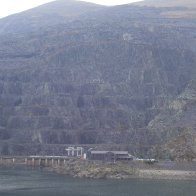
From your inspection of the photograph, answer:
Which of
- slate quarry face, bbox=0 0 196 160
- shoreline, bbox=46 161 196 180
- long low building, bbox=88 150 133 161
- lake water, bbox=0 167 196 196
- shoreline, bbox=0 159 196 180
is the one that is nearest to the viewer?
lake water, bbox=0 167 196 196

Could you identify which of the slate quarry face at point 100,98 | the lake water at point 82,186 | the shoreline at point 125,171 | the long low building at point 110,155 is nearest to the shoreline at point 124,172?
the shoreline at point 125,171

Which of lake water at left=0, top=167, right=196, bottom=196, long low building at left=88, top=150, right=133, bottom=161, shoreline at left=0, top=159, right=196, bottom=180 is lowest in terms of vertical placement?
long low building at left=88, top=150, right=133, bottom=161

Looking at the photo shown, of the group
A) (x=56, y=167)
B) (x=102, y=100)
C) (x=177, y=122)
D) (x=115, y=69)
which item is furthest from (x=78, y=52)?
(x=56, y=167)

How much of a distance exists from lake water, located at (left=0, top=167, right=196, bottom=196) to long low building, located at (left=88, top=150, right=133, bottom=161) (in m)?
19.1

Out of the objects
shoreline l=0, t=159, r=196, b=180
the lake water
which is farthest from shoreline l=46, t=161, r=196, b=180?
the lake water

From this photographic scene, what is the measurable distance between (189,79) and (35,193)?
352 feet

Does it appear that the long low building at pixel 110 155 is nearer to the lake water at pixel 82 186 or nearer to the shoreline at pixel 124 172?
the shoreline at pixel 124 172

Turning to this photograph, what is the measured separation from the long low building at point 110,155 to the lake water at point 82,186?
1909cm

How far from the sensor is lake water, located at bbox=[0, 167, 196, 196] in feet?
291

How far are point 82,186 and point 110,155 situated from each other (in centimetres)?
3751

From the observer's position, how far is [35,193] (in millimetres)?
88750

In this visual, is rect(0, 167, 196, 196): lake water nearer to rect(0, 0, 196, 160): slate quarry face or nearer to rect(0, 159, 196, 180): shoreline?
rect(0, 159, 196, 180): shoreline

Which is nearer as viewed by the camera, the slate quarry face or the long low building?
the long low building

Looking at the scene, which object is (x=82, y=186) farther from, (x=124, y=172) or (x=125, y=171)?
(x=125, y=171)
